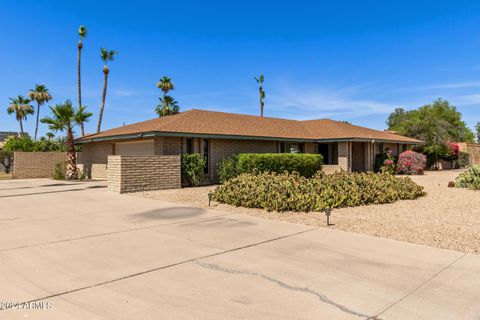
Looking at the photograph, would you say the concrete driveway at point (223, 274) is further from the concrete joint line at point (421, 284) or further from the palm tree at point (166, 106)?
the palm tree at point (166, 106)

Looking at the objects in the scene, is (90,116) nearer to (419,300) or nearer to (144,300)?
(144,300)

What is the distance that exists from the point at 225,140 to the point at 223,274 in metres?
15.1

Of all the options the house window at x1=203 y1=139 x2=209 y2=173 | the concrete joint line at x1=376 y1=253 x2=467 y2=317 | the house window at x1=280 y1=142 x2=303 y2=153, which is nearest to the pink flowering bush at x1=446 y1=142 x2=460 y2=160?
the house window at x1=280 y1=142 x2=303 y2=153

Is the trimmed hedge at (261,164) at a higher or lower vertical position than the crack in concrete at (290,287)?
higher

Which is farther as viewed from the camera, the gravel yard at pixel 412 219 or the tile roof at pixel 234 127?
the tile roof at pixel 234 127

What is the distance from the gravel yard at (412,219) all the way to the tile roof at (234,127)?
6.72m

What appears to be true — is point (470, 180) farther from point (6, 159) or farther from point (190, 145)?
point (6, 159)

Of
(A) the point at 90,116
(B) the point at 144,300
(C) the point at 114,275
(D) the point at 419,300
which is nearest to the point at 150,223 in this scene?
(C) the point at 114,275

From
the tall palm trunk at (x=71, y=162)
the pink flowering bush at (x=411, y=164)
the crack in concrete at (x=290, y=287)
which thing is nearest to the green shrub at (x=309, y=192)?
the crack in concrete at (x=290, y=287)

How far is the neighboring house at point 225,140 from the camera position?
17578 millimetres

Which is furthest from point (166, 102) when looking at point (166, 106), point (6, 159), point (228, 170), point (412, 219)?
point (412, 219)

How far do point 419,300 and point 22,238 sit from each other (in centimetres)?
683

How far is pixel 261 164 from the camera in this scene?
1714cm

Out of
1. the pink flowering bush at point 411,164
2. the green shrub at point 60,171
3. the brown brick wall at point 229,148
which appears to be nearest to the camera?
the brown brick wall at point 229,148
